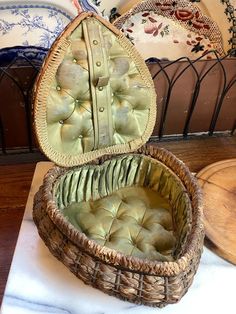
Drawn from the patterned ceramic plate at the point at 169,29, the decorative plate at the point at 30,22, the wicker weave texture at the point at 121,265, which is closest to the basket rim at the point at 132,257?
the wicker weave texture at the point at 121,265

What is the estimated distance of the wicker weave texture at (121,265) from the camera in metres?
0.47

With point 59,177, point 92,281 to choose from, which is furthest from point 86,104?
point 92,281

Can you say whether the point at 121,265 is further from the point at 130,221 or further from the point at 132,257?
the point at 130,221

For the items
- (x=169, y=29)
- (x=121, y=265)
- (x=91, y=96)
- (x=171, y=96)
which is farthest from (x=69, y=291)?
(x=169, y=29)

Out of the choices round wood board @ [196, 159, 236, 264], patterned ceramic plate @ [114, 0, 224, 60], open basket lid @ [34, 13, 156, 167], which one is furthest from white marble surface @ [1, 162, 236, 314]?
patterned ceramic plate @ [114, 0, 224, 60]

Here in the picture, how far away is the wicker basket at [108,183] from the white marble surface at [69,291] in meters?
0.05

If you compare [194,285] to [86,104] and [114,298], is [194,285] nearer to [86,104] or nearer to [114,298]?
[114,298]

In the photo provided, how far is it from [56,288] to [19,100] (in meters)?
0.28

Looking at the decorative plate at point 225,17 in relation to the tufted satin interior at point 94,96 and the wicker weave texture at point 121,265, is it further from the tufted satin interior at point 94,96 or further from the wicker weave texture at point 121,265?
the wicker weave texture at point 121,265

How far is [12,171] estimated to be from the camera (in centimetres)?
74

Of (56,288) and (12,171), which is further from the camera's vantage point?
(12,171)

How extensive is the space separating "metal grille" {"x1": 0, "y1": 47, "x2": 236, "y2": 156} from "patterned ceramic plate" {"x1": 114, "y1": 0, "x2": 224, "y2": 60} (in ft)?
0.40

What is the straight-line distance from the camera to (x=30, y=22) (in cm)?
72

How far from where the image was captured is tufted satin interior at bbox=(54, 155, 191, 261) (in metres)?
0.57
